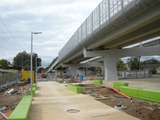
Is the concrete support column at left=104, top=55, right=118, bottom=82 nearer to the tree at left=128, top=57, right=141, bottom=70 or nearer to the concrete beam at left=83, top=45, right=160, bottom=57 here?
the concrete beam at left=83, top=45, right=160, bottom=57

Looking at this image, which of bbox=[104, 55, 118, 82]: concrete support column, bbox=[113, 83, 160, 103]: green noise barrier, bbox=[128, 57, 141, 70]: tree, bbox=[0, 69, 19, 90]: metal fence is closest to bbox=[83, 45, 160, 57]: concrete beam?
bbox=[104, 55, 118, 82]: concrete support column

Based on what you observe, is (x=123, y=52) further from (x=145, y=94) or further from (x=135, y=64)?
(x=135, y=64)

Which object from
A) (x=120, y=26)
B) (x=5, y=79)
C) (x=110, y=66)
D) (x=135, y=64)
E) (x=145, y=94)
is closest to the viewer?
(x=145, y=94)

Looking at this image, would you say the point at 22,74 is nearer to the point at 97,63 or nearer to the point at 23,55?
the point at 97,63

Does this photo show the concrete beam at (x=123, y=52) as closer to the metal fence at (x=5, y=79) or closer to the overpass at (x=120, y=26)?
the overpass at (x=120, y=26)

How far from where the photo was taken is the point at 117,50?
5481cm

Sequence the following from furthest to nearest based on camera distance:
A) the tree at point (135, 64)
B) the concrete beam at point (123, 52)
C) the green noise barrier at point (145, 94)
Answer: the tree at point (135, 64) < the concrete beam at point (123, 52) < the green noise barrier at point (145, 94)

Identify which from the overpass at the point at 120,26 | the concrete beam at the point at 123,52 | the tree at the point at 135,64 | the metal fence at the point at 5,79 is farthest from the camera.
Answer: the tree at the point at 135,64

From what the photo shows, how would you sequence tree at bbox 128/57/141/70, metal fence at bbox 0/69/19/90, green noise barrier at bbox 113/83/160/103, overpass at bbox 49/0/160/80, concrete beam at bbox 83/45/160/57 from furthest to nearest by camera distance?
1. tree at bbox 128/57/141/70
2. concrete beam at bbox 83/45/160/57
3. metal fence at bbox 0/69/19/90
4. overpass at bbox 49/0/160/80
5. green noise barrier at bbox 113/83/160/103

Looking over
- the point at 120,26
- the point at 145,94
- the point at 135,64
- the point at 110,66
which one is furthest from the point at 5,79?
the point at 135,64

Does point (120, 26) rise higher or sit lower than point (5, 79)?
higher

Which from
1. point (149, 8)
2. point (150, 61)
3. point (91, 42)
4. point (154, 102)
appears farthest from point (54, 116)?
point (150, 61)

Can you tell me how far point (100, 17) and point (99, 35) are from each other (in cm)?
288

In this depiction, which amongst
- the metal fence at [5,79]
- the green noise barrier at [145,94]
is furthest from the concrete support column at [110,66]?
the green noise barrier at [145,94]
